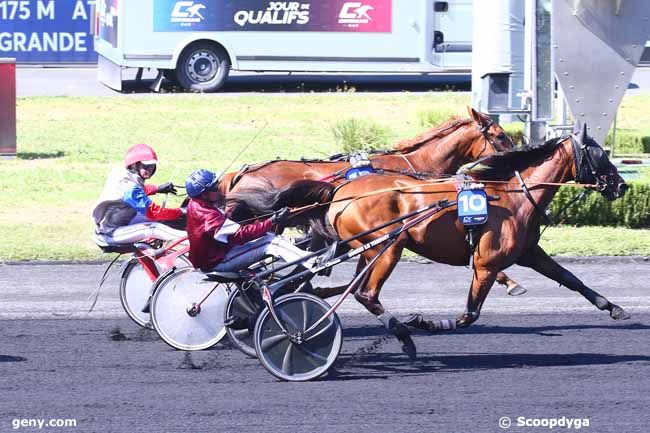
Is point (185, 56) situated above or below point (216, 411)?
above

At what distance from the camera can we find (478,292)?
7844mm

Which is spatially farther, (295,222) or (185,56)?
(185,56)

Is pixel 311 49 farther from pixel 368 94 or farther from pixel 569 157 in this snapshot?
pixel 569 157

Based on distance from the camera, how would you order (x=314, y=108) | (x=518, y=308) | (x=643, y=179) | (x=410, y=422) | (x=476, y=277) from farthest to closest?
(x=314, y=108), (x=643, y=179), (x=518, y=308), (x=476, y=277), (x=410, y=422)

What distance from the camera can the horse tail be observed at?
26.9ft

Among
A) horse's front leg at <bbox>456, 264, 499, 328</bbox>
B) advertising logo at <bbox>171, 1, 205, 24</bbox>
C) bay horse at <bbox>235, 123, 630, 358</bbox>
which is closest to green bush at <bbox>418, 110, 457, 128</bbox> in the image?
advertising logo at <bbox>171, 1, 205, 24</bbox>

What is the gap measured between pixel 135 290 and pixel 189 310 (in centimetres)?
102

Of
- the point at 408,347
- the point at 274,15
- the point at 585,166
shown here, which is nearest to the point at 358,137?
the point at 274,15

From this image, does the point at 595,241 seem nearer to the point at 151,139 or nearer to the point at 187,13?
the point at 151,139

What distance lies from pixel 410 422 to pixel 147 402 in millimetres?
1526

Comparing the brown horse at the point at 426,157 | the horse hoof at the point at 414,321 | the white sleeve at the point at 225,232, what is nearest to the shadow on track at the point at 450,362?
the horse hoof at the point at 414,321

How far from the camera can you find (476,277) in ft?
25.8

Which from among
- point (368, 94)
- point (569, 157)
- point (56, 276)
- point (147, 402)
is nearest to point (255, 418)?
point (147, 402)

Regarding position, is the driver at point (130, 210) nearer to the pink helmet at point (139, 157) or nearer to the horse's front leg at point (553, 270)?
the pink helmet at point (139, 157)
